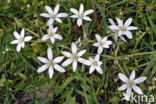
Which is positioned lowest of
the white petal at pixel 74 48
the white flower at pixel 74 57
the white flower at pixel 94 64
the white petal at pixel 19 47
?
the white flower at pixel 94 64

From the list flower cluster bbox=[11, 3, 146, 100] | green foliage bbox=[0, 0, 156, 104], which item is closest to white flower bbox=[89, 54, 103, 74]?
flower cluster bbox=[11, 3, 146, 100]

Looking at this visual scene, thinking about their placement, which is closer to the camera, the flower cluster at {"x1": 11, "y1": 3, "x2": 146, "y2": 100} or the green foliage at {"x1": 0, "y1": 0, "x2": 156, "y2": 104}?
the flower cluster at {"x1": 11, "y1": 3, "x2": 146, "y2": 100}

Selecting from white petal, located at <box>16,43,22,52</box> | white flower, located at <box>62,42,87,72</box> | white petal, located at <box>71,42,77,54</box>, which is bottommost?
white flower, located at <box>62,42,87,72</box>

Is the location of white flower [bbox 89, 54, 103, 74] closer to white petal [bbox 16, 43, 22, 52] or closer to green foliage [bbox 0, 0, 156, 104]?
green foliage [bbox 0, 0, 156, 104]

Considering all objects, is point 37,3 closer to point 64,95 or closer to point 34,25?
point 34,25

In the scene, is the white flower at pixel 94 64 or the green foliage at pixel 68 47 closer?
the white flower at pixel 94 64

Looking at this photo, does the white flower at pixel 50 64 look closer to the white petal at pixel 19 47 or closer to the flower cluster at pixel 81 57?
the flower cluster at pixel 81 57

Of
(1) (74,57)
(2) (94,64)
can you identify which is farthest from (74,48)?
(2) (94,64)

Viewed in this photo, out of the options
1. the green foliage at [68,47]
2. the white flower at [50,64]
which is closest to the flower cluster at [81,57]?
the white flower at [50,64]

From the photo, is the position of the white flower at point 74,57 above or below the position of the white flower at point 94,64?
above

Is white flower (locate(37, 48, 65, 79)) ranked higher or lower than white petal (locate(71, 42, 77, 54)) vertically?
lower
